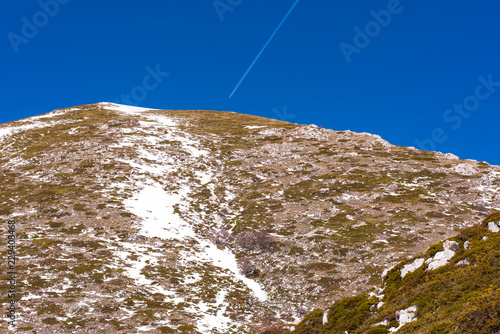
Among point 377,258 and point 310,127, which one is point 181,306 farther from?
point 310,127

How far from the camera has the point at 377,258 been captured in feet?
133

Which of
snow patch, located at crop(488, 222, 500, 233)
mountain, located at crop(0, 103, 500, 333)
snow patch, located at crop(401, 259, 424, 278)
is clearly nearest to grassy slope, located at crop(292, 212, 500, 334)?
snow patch, located at crop(488, 222, 500, 233)

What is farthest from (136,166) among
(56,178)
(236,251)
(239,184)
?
(236,251)

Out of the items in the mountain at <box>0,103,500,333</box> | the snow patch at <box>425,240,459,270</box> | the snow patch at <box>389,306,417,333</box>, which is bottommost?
the snow patch at <box>389,306,417,333</box>

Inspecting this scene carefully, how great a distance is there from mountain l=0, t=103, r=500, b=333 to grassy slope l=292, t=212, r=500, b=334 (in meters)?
13.4

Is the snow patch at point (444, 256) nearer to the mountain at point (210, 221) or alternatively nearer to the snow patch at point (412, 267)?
the snow patch at point (412, 267)

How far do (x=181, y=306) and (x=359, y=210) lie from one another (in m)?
31.4

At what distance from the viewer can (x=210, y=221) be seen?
54.2m

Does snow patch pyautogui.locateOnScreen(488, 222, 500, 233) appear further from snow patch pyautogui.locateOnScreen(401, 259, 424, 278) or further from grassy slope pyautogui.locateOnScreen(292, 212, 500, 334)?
snow patch pyautogui.locateOnScreen(401, 259, 424, 278)

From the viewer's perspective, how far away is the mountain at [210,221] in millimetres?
33656

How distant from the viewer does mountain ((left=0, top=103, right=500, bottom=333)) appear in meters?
33.7

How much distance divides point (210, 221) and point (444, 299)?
138 ft

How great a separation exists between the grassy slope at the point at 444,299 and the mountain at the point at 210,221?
529 inches

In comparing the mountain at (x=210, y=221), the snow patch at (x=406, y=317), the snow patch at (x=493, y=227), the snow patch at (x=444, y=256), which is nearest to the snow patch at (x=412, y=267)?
the snow patch at (x=444, y=256)
